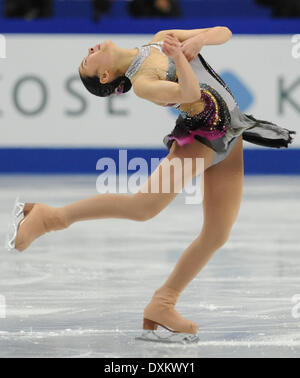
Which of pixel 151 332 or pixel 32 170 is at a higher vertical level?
pixel 32 170

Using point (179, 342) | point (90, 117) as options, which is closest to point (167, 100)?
point (179, 342)

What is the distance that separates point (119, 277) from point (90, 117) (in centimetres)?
429

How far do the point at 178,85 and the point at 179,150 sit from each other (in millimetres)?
359

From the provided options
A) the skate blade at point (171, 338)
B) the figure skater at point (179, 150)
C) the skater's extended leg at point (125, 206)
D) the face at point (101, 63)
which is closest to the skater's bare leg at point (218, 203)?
the figure skater at point (179, 150)

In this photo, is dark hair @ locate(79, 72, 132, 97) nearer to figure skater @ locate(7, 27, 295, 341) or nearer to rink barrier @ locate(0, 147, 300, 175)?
figure skater @ locate(7, 27, 295, 341)

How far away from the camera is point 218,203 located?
136 inches

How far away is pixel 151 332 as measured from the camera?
3514mm

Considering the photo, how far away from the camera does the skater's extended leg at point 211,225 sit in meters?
3.46

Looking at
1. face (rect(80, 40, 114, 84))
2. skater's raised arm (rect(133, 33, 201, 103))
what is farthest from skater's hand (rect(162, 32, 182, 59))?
face (rect(80, 40, 114, 84))

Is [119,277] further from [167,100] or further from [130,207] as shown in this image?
[167,100]

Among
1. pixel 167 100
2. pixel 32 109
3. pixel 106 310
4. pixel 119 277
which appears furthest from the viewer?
pixel 32 109

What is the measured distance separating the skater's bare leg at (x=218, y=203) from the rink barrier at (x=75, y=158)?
5.21 metres

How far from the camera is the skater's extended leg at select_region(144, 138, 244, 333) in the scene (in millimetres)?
3463

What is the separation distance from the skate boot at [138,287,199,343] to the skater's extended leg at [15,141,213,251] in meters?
0.38
